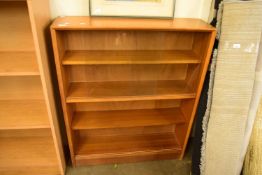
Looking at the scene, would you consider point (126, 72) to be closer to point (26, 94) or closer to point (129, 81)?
point (129, 81)

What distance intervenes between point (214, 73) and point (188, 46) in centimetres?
35

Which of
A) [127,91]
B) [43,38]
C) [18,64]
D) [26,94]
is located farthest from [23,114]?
[127,91]

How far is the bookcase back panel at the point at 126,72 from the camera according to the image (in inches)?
57.6

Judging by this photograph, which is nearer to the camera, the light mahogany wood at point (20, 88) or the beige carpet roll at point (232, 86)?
the beige carpet roll at point (232, 86)

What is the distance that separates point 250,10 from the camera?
106cm

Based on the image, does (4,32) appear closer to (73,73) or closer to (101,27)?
(73,73)

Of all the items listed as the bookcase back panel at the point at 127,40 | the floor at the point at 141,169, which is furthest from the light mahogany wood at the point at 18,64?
the floor at the point at 141,169

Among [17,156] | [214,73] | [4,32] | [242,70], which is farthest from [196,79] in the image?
[17,156]

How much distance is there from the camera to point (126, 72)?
1.52m

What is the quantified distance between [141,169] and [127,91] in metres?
0.72

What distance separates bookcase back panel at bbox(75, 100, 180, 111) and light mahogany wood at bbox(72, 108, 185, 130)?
3 cm

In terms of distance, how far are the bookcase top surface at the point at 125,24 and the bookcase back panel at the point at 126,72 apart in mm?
350

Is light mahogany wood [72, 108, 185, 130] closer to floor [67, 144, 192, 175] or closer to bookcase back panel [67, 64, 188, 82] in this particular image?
bookcase back panel [67, 64, 188, 82]

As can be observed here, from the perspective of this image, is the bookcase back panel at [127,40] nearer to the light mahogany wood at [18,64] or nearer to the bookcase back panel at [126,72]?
the bookcase back panel at [126,72]
